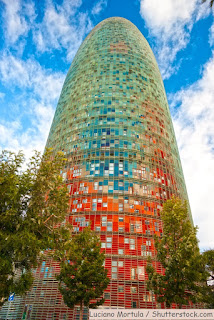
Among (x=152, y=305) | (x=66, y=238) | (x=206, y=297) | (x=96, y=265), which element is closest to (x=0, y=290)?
(x=66, y=238)

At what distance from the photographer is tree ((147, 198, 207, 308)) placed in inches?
1017

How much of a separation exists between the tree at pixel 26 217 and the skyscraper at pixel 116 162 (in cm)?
2610

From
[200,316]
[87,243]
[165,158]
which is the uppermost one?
[165,158]

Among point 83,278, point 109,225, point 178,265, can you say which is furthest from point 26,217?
point 109,225

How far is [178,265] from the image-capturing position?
85.1 ft

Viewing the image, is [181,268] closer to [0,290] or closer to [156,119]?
[0,290]

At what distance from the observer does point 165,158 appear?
63562 mm

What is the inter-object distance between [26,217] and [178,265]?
16978 millimetres

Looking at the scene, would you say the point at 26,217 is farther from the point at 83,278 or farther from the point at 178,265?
the point at 178,265

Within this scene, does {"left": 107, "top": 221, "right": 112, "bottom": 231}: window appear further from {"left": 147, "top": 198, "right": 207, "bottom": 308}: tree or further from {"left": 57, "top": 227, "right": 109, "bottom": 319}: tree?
{"left": 147, "top": 198, "right": 207, "bottom": 308}: tree

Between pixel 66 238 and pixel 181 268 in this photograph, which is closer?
pixel 66 238

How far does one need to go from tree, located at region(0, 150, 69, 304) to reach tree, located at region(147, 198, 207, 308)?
12536mm

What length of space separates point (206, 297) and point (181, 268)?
12.7 meters

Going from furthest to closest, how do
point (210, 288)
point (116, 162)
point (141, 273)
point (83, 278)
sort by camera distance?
point (116, 162) < point (141, 273) < point (210, 288) < point (83, 278)
